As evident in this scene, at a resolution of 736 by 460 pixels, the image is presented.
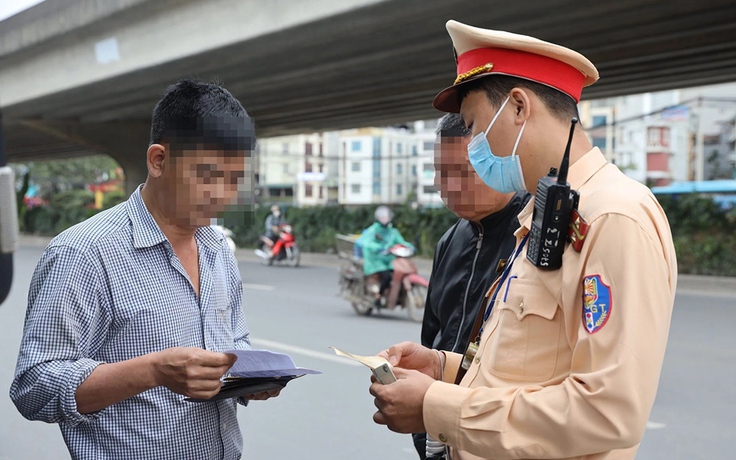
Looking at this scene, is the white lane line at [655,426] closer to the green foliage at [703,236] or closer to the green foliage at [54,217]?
the green foliage at [703,236]

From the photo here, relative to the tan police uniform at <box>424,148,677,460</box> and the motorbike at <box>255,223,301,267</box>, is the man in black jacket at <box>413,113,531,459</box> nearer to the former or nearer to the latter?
the tan police uniform at <box>424,148,677,460</box>

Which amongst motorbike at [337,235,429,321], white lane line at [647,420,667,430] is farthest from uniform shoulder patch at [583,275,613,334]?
motorbike at [337,235,429,321]

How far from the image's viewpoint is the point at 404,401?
1645mm

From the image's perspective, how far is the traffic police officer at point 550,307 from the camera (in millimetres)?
1415

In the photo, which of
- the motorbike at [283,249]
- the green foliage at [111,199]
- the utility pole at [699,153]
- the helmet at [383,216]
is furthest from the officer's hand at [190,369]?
the utility pole at [699,153]

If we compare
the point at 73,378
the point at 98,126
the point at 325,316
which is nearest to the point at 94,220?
the point at 73,378

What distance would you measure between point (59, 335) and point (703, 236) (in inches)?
560

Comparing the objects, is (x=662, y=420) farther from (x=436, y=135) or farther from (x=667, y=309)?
(x=667, y=309)

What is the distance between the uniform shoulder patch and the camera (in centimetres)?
142

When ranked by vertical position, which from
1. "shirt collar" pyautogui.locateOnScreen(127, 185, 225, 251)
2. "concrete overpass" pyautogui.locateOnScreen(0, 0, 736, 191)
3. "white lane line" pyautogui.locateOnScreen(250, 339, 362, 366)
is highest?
"concrete overpass" pyautogui.locateOnScreen(0, 0, 736, 191)

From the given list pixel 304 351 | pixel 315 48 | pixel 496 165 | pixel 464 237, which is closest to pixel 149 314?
pixel 496 165

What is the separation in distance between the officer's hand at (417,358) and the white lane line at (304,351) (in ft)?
15.7

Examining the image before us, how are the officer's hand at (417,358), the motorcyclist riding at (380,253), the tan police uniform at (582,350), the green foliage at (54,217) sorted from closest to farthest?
1. the tan police uniform at (582,350)
2. the officer's hand at (417,358)
3. the motorcyclist riding at (380,253)
4. the green foliage at (54,217)

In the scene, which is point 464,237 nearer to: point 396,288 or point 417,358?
point 417,358
